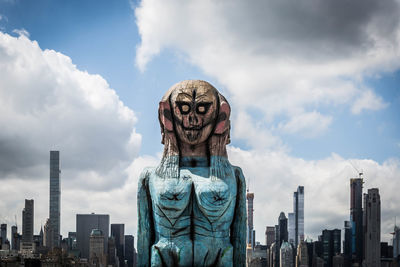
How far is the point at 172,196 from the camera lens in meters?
15.1

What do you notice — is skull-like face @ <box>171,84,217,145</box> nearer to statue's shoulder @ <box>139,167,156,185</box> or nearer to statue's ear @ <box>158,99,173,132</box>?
statue's ear @ <box>158,99,173,132</box>

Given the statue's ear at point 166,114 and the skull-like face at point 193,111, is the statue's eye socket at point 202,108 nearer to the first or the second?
the skull-like face at point 193,111

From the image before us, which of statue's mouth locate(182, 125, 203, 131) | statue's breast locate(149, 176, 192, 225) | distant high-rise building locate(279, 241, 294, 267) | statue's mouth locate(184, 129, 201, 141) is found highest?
statue's mouth locate(182, 125, 203, 131)

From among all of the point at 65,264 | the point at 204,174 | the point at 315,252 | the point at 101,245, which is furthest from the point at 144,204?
the point at 315,252

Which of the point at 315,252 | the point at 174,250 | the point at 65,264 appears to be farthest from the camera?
the point at 315,252

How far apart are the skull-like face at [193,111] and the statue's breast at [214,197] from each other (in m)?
1.21

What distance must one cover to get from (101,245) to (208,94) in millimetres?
158666

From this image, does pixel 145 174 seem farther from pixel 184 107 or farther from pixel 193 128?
pixel 184 107

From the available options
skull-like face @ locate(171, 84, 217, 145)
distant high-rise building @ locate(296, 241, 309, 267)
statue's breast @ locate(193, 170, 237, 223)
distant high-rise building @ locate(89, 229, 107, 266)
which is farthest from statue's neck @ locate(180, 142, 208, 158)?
distant high-rise building @ locate(296, 241, 309, 267)

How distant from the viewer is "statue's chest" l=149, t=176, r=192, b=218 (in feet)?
49.5

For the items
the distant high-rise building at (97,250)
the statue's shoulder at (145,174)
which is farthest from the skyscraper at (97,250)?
the statue's shoulder at (145,174)

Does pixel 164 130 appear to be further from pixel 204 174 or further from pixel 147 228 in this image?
pixel 147 228

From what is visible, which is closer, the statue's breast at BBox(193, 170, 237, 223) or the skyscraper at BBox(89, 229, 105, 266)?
the statue's breast at BBox(193, 170, 237, 223)

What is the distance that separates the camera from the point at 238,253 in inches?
620
